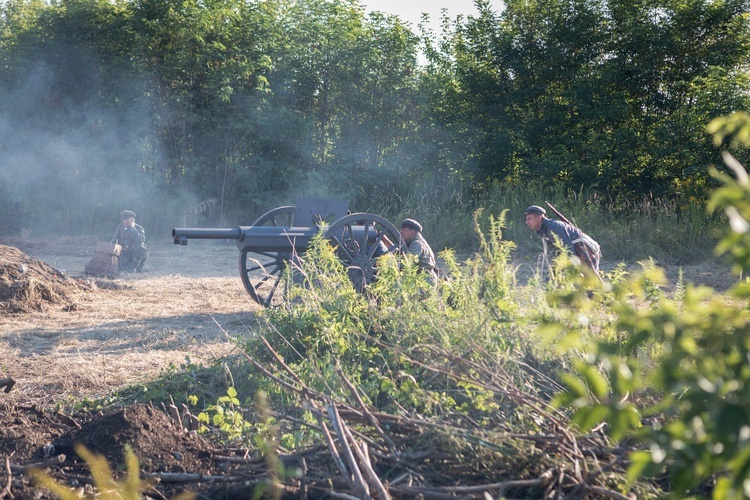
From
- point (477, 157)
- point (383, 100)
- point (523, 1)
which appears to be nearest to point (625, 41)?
point (523, 1)

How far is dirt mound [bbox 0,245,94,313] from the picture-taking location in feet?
30.8

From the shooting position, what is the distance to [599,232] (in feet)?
45.8

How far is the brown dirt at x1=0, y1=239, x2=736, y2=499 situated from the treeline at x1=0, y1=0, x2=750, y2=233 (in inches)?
165

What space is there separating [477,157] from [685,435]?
1681 centimetres

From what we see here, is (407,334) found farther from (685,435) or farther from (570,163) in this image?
(570,163)

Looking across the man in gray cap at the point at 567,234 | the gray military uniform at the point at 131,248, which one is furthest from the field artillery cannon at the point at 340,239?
the gray military uniform at the point at 131,248

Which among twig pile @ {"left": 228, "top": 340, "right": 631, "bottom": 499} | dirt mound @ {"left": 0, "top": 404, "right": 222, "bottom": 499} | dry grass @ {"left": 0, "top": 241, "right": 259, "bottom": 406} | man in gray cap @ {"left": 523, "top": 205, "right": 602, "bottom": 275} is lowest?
dry grass @ {"left": 0, "top": 241, "right": 259, "bottom": 406}

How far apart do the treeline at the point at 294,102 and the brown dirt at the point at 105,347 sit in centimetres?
420

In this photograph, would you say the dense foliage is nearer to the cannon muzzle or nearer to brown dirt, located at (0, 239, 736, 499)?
brown dirt, located at (0, 239, 736, 499)

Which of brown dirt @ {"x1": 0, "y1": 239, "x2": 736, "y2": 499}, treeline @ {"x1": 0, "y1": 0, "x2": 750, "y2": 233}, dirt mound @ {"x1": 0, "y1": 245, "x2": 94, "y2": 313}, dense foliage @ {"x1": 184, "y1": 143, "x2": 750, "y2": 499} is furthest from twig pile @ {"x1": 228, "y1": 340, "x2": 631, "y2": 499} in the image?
treeline @ {"x1": 0, "y1": 0, "x2": 750, "y2": 233}

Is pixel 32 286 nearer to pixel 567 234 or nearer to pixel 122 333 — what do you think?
pixel 122 333

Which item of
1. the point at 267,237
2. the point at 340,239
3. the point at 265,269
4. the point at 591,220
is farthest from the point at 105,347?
the point at 591,220

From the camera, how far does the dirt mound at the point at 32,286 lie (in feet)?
30.8

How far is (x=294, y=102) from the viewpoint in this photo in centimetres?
1923
